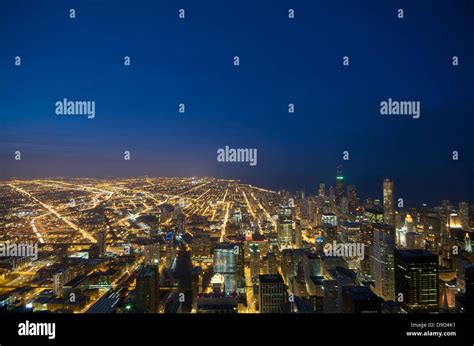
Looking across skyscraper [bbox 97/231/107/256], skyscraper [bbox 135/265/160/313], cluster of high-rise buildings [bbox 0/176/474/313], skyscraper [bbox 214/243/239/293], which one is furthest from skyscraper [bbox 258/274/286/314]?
skyscraper [bbox 97/231/107/256]

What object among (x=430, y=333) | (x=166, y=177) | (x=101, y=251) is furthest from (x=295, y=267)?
(x=430, y=333)

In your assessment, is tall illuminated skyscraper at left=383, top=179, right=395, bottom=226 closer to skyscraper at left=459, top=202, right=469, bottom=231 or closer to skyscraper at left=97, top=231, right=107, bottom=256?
skyscraper at left=459, top=202, right=469, bottom=231

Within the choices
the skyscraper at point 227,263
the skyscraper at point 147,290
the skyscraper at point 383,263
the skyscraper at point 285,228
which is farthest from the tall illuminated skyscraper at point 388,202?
the skyscraper at point 147,290

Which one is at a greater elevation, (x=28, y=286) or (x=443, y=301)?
(x=28, y=286)

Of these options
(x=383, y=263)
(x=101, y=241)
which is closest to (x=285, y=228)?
(x=383, y=263)

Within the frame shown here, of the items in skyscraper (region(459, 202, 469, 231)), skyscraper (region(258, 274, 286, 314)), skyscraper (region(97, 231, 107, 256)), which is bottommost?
skyscraper (region(258, 274, 286, 314))

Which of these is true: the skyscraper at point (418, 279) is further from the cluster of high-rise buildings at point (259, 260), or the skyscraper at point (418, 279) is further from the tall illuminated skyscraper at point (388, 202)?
the tall illuminated skyscraper at point (388, 202)

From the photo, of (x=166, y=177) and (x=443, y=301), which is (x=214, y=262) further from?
(x=443, y=301)
